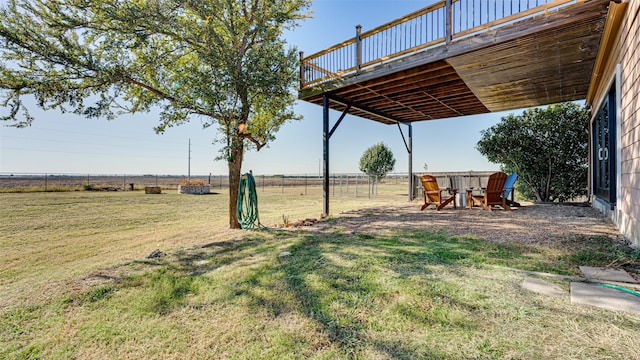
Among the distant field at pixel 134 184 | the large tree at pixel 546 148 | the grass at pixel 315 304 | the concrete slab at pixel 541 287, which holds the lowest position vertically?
the grass at pixel 315 304

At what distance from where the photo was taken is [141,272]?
125 inches

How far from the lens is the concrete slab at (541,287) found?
196cm

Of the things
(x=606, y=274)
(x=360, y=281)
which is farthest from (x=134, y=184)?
(x=606, y=274)

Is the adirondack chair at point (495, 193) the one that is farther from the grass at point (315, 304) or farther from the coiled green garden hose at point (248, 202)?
the coiled green garden hose at point (248, 202)

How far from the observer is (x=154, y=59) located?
17.1 feet

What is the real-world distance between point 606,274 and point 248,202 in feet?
17.1

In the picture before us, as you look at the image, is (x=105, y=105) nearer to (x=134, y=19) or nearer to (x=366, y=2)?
(x=134, y=19)

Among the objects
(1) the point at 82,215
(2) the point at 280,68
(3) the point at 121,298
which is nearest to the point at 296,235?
(3) the point at 121,298

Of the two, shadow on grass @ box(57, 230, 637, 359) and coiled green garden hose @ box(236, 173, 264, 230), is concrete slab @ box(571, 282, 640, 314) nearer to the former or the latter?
shadow on grass @ box(57, 230, 637, 359)

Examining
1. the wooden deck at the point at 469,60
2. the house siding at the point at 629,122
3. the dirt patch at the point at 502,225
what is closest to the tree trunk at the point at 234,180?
the dirt patch at the point at 502,225

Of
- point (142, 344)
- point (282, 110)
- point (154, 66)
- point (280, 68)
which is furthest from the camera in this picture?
point (282, 110)

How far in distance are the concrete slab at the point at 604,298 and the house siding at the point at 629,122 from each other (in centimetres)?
140

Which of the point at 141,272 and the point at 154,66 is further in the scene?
the point at 154,66

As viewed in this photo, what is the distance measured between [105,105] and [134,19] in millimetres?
1822
